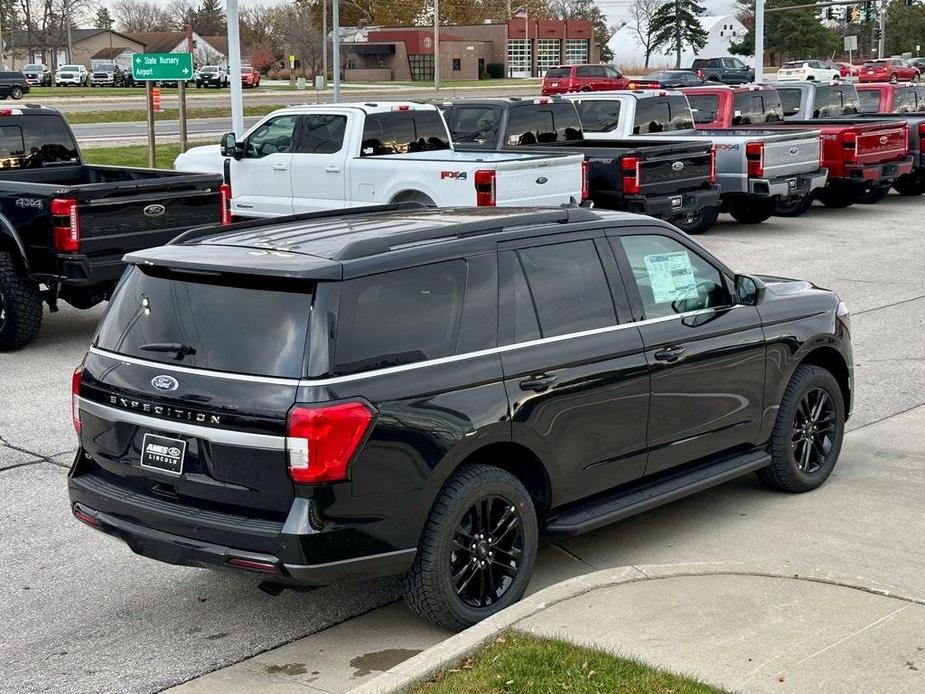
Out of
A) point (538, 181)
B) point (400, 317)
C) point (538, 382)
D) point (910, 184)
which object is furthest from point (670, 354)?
point (910, 184)

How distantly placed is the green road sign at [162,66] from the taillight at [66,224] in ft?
39.5

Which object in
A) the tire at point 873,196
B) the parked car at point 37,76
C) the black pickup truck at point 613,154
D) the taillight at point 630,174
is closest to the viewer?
the taillight at point 630,174

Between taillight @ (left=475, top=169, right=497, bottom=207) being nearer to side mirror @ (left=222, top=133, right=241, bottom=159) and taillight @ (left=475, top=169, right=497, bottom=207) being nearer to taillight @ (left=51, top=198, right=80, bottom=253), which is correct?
side mirror @ (left=222, top=133, right=241, bottom=159)

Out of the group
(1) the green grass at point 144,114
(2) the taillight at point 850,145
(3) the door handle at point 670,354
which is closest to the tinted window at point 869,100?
(2) the taillight at point 850,145

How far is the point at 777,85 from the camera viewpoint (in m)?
24.6

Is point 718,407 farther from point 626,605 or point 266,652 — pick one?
point 266,652

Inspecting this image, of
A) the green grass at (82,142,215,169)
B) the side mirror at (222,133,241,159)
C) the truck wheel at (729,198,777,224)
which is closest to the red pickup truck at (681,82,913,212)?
the truck wheel at (729,198,777,224)

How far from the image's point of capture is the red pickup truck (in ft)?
69.5

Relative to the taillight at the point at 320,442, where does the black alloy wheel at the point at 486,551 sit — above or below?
below

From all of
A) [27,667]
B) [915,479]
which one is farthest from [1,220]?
[915,479]

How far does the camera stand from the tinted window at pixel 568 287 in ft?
19.5

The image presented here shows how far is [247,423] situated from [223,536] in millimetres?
471

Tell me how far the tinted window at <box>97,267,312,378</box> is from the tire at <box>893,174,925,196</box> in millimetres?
21667

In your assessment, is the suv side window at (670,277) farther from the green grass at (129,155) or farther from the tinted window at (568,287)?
the green grass at (129,155)
